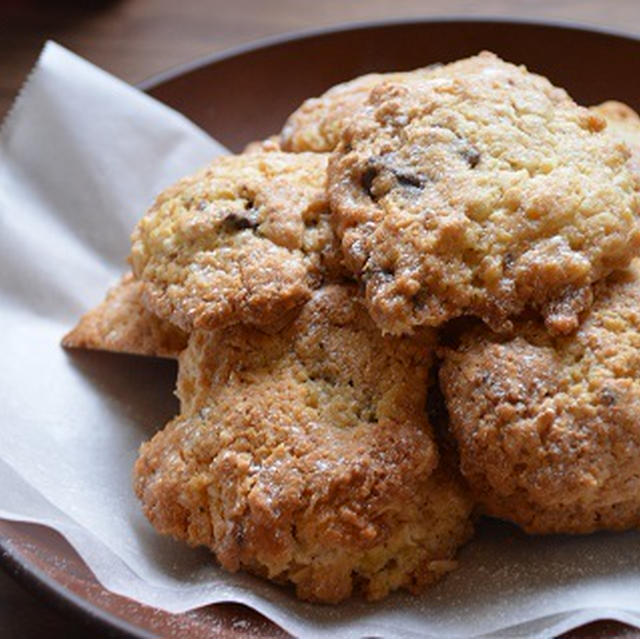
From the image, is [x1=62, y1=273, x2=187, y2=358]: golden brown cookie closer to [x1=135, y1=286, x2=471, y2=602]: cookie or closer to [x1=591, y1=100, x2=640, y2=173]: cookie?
[x1=135, y1=286, x2=471, y2=602]: cookie

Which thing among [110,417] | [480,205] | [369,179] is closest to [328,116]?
[369,179]

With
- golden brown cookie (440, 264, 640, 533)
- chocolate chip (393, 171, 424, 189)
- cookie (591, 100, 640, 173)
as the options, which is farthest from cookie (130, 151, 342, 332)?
cookie (591, 100, 640, 173)

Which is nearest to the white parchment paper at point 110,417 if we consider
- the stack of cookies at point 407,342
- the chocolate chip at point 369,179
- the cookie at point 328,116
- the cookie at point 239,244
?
the stack of cookies at point 407,342

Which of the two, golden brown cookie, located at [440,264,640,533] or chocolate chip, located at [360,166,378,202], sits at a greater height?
chocolate chip, located at [360,166,378,202]

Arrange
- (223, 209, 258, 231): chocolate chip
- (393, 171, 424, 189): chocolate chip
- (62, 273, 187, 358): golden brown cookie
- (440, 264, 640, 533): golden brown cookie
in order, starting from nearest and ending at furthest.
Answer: (440, 264, 640, 533): golden brown cookie, (393, 171, 424, 189): chocolate chip, (223, 209, 258, 231): chocolate chip, (62, 273, 187, 358): golden brown cookie

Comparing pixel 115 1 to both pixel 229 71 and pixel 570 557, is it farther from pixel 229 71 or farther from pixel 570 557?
pixel 570 557

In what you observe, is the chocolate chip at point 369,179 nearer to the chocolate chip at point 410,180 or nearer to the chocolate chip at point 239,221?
the chocolate chip at point 410,180
